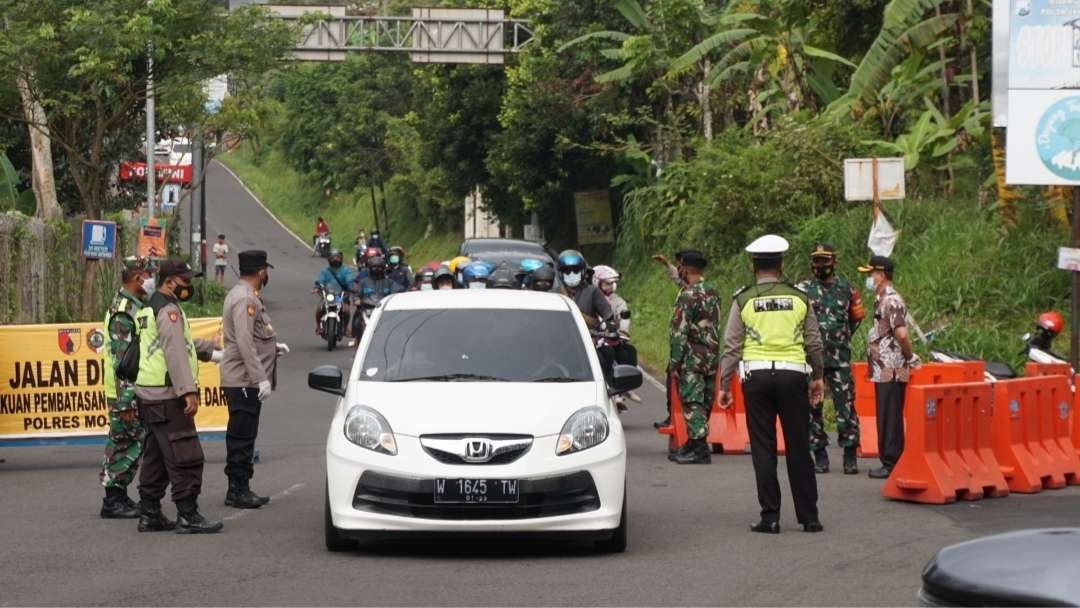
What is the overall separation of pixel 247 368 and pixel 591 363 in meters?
2.83

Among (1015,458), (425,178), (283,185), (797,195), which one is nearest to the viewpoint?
(1015,458)

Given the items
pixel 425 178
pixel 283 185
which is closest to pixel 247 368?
pixel 425 178

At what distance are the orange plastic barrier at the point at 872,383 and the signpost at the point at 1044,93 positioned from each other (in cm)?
336

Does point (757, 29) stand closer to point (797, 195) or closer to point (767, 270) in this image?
point (797, 195)

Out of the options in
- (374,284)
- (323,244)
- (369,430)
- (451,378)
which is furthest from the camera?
(323,244)

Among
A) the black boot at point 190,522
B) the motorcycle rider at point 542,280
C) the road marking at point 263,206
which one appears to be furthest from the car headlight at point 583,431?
the road marking at point 263,206

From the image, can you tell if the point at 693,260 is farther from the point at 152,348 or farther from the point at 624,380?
the point at 152,348

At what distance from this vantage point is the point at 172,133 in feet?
147

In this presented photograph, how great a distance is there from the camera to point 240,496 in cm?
1291

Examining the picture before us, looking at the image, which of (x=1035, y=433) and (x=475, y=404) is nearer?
(x=475, y=404)

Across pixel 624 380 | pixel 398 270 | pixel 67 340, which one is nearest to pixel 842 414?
pixel 624 380

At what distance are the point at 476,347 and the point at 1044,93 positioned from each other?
10.2m

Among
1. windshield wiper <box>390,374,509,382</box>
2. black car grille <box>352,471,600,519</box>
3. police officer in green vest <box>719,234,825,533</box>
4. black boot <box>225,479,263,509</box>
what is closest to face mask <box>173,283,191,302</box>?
windshield wiper <box>390,374,509,382</box>

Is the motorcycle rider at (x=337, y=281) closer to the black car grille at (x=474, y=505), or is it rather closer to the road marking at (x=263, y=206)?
the black car grille at (x=474, y=505)
